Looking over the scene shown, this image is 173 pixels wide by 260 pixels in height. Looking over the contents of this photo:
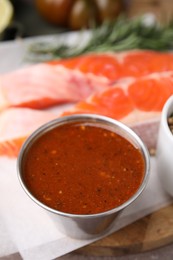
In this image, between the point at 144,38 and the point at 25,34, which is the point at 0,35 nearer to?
the point at 25,34

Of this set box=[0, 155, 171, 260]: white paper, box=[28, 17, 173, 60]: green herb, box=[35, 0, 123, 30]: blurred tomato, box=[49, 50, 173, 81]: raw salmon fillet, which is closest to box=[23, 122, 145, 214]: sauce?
box=[0, 155, 171, 260]: white paper

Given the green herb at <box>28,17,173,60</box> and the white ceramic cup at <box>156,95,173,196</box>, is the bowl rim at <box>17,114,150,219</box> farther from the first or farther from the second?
the green herb at <box>28,17,173,60</box>

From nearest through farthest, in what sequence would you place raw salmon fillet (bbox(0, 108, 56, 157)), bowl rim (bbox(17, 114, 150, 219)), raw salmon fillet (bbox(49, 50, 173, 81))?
bowl rim (bbox(17, 114, 150, 219))
raw salmon fillet (bbox(0, 108, 56, 157))
raw salmon fillet (bbox(49, 50, 173, 81))

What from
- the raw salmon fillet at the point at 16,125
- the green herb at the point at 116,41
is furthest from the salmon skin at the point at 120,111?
the green herb at the point at 116,41

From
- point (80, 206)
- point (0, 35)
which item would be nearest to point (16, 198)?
point (80, 206)

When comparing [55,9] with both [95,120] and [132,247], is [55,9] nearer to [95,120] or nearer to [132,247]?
[95,120]

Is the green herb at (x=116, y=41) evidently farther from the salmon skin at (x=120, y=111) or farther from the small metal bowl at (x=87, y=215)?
the small metal bowl at (x=87, y=215)

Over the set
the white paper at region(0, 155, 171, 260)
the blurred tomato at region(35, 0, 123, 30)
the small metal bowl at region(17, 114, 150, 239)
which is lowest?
the white paper at region(0, 155, 171, 260)

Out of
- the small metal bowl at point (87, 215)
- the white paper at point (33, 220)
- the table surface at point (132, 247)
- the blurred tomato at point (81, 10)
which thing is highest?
the blurred tomato at point (81, 10)
